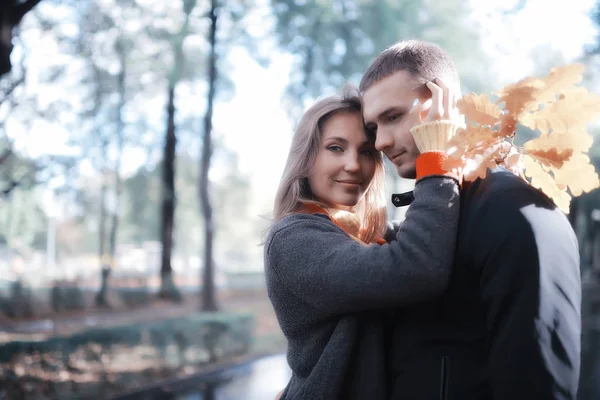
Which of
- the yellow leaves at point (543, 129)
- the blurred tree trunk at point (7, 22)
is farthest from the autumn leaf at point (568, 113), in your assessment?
the blurred tree trunk at point (7, 22)

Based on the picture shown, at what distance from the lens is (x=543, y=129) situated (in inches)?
79.3

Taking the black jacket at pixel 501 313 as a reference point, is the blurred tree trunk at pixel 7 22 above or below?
above

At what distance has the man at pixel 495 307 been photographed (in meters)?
1.69

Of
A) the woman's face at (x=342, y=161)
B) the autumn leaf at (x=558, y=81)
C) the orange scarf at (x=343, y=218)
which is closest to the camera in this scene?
the autumn leaf at (x=558, y=81)

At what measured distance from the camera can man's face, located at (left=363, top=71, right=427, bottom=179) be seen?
7.71 feet

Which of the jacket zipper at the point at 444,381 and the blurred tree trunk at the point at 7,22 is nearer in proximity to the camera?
the jacket zipper at the point at 444,381

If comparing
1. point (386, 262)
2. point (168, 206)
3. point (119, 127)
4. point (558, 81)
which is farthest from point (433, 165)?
point (119, 127)

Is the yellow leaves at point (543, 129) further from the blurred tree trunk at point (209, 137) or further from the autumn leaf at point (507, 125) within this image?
the blurred tree trunk at point (209, 137)

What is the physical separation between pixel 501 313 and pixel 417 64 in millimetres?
1073

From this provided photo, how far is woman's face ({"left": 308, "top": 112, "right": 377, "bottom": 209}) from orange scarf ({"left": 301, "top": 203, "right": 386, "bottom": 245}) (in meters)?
0.06

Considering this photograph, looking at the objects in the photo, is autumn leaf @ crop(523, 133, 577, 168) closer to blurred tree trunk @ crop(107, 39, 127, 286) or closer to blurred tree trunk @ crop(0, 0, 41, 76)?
blurred tree trunk @ crop(0, 0, 41, 76)

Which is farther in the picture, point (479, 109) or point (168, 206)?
point (168, 206)

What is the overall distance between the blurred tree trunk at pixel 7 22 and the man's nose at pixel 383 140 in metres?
5.53

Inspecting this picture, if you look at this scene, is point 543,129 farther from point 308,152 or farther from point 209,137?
point 209,137
